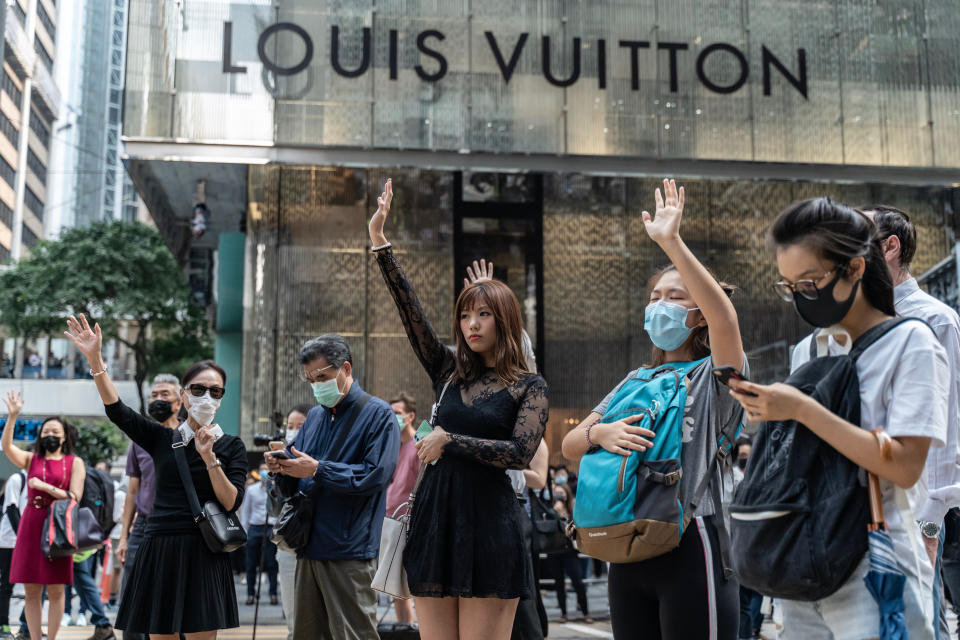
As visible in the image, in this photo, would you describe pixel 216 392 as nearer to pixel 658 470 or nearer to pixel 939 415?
pixel 658 470

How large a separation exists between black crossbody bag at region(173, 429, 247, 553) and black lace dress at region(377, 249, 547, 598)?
1515mm

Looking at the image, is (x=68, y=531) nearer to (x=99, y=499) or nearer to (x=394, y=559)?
(x=99, y=499)

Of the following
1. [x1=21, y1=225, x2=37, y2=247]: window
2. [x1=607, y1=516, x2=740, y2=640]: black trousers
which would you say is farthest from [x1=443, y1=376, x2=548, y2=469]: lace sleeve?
[x1=21, y1=225, x2=37, y2=247]: window

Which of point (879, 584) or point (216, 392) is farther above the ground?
point (216, 392)

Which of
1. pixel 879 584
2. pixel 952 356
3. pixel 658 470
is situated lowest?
pixel 879 584

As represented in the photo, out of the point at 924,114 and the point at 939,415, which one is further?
the point at 924,114

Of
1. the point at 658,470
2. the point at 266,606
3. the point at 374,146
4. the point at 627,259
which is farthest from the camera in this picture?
the point at 627,259

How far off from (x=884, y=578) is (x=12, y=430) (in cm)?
706

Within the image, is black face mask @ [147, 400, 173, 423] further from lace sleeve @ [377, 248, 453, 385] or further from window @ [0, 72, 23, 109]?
window @ [0, 72, 23, 109]

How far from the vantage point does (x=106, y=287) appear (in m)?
35.4

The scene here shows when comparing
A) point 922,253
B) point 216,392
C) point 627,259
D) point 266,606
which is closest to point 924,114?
point 922,253

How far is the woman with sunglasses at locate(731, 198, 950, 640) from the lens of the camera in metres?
2.16

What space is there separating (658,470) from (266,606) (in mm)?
10233

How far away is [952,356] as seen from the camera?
10.2 feet
